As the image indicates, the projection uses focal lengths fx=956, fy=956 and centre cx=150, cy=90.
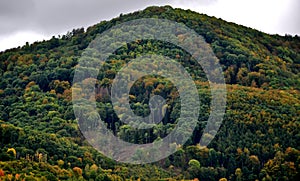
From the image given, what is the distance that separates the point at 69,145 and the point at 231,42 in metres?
55.8

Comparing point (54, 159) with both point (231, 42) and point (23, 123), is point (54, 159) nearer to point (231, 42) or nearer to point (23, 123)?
point (23, 123)

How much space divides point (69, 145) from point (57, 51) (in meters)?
54.7

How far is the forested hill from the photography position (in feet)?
400

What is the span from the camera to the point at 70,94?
157 metres

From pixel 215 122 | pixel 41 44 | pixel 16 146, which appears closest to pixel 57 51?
pixel 41 44

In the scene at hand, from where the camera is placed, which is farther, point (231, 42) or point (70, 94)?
point (231, 42)

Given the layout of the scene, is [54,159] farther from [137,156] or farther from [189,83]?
[189,83]

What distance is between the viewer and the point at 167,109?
476 ft

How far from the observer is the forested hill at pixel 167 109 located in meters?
122

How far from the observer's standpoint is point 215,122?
458 ft

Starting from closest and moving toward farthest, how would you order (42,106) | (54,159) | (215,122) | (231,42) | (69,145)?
(54,159)
(69,145)
(215,122)
(42,106)
(231,42)

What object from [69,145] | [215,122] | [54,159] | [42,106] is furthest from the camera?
[42,106]

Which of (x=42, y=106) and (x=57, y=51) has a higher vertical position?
(x=57, y=51)

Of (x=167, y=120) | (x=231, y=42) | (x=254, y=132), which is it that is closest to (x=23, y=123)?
(x=167, y=120)
